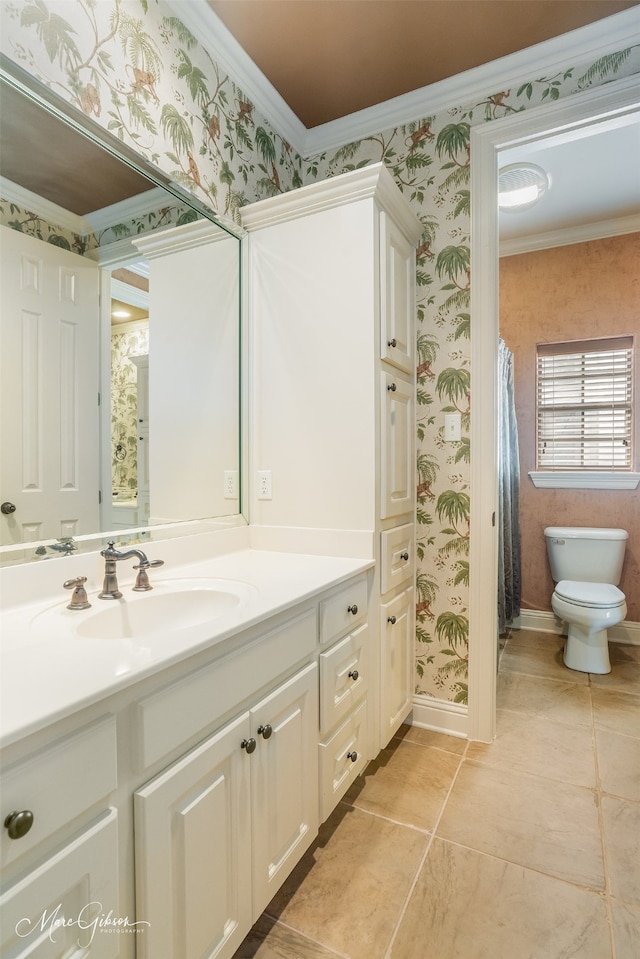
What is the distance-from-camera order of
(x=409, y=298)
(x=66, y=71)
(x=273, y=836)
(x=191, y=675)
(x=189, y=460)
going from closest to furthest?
(x=191, y=675)
(x=273, y=836)
(x=66, y=71)
(x=189, y=460)
(x=409, y=298)

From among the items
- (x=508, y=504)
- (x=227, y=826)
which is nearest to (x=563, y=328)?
(x=508, y=504)

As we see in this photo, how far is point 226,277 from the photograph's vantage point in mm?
1812

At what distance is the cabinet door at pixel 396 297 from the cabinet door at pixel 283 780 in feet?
3.71

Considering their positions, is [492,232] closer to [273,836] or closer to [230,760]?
A: [230,760]

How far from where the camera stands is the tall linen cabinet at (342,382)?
1628 millimetres

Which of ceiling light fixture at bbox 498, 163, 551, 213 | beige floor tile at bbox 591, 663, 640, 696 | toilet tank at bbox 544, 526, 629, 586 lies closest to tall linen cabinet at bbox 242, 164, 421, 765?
ceiling light fixture at bbox 498, 163, 551, 213

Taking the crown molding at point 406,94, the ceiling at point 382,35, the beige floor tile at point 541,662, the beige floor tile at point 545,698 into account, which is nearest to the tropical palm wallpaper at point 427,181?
the crown molding at point 406,94

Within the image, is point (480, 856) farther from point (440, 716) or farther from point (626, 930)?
point (440, 716)

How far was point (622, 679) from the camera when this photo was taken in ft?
8.14

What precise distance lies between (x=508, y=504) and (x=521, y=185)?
1729mm

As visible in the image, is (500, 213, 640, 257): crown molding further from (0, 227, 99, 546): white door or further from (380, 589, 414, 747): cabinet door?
(0, 227, 99, 546): white door

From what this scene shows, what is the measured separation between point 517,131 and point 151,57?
131 cm

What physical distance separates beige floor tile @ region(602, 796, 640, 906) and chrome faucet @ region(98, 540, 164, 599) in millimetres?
1471

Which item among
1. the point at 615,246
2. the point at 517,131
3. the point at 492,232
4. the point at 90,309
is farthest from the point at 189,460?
the point at 615,246
